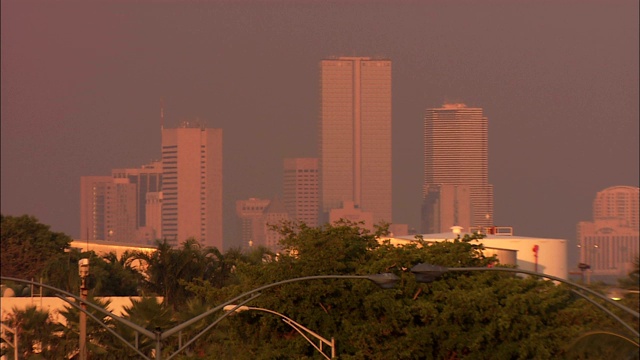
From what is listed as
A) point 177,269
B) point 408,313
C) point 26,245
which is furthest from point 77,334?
point 26,245

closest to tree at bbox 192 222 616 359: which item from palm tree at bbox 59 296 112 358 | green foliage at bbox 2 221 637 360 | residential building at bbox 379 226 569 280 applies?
green foliage at bbox 2 221 637 360

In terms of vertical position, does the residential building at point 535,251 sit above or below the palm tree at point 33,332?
above

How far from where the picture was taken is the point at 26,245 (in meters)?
159

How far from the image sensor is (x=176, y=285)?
420 feet

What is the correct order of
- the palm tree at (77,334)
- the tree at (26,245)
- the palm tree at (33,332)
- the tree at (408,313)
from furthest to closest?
the tree at (26,245) → the palm tree at (33,332) → the palm tree at (77,334) → the tree at (408,313)

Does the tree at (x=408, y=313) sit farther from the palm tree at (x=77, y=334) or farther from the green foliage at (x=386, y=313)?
the palm tree at (x=77, y=334)

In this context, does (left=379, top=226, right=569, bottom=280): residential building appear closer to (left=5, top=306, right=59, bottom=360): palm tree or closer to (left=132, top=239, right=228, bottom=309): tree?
(left=132, top=239, right=228, bottom=309): tree

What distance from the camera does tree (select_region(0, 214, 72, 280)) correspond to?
15825 cm

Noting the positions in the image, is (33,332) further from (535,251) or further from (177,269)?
(535,251)

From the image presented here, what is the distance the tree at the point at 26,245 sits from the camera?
6230 inches

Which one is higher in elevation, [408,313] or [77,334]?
[408,313]

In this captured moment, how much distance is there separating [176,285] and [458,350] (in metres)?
66.9

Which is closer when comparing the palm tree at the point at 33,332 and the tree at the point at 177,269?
the palm tree at the point at 33,332

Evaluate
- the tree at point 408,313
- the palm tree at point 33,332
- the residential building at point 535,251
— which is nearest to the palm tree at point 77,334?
→ the palm tree at point 33,332
